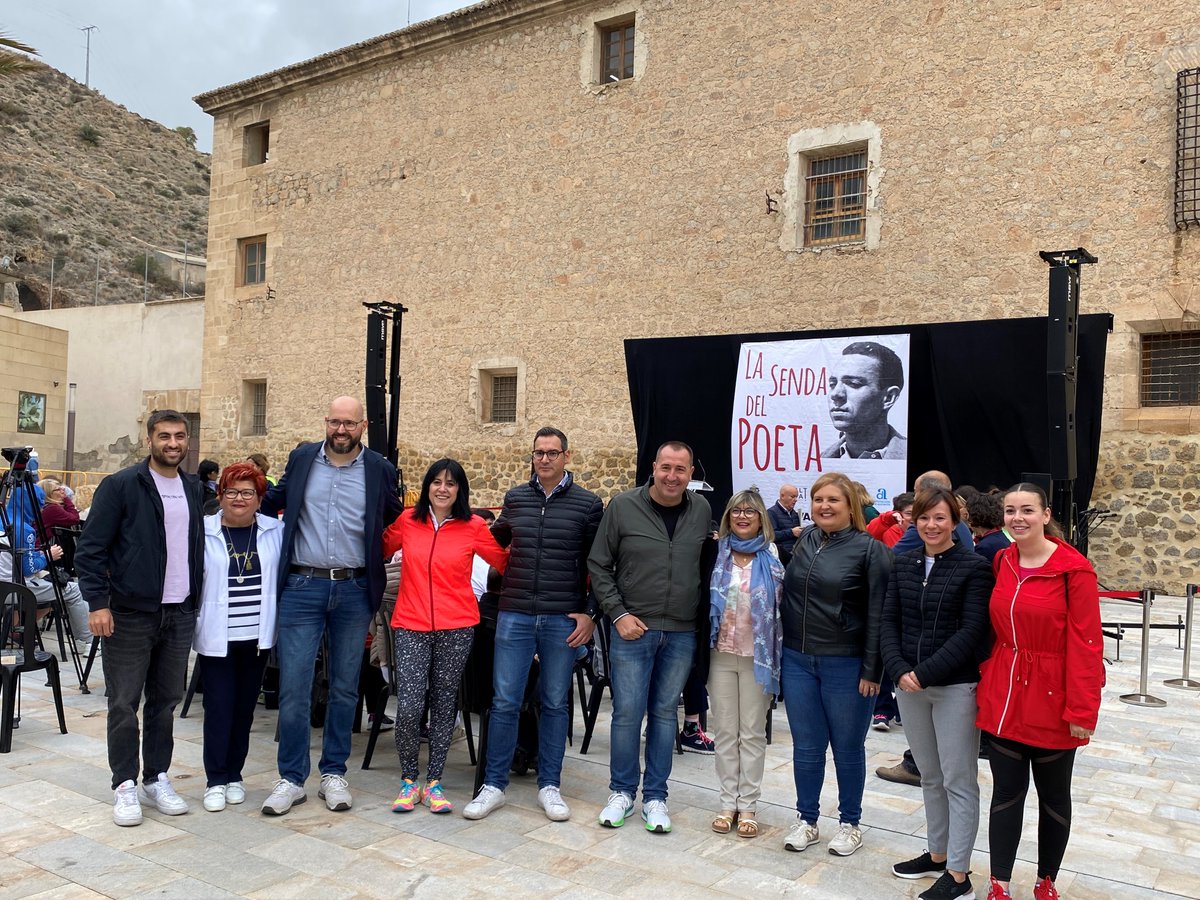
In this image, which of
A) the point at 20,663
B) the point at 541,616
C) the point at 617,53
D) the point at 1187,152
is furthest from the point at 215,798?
the point at 617,53

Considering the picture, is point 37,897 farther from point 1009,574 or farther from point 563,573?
point 1009,574

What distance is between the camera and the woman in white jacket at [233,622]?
13.3 ft

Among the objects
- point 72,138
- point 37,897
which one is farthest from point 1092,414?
point 72,138

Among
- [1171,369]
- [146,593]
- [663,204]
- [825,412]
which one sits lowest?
[146,593]

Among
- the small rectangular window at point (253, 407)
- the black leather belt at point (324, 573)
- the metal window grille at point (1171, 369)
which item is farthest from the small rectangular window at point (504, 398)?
the black leather belt at point (324, 573)

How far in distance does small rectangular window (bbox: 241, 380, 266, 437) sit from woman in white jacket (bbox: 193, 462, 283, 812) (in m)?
14.3

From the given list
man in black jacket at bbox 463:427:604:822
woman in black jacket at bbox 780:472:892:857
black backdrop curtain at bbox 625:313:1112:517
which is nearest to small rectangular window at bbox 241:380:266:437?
black backdrop curtain at bbox 625:313:1112:517

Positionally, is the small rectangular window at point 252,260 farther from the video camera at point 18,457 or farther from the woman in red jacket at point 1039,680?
the woman in red jacket at point 1039,680

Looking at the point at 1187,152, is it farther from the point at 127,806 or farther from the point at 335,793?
the point at 127,806

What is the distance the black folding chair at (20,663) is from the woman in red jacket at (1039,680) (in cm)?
443

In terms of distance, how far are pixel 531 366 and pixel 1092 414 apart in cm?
866

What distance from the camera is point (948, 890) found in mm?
3264

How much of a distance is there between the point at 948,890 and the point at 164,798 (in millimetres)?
3003

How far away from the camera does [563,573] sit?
13.5 ft
